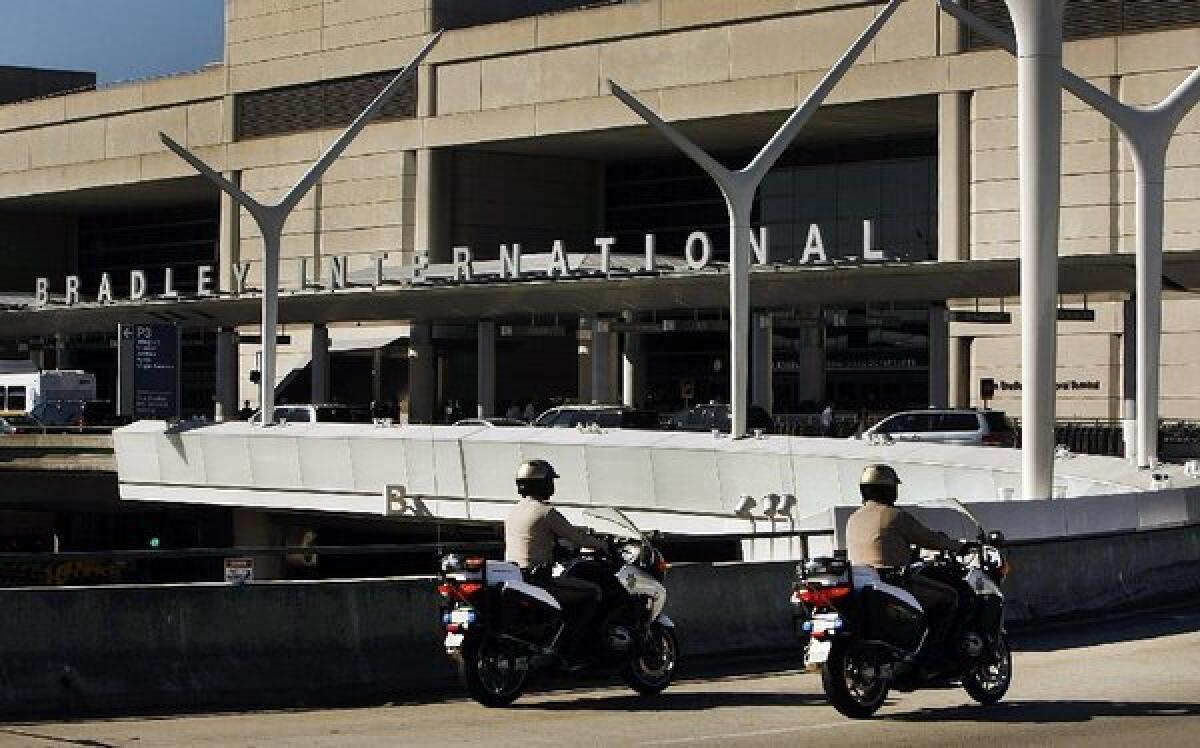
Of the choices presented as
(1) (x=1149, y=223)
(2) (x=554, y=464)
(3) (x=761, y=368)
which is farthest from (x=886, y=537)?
(3) (x=761, y=368)

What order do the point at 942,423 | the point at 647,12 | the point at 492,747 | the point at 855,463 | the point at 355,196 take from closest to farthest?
the point at 492,747 → the point at 855,463 → the point at 942,423 → the point at 647,12 → the point at 355,196

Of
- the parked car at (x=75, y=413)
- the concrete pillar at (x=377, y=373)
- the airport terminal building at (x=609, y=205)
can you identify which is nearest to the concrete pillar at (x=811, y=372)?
the airport terminal building at (x=609, y=205)

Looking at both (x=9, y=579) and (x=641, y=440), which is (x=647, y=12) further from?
(x=641, y=440)

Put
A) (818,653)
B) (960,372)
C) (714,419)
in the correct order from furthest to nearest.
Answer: (960,372) < (714,419) < (818,653)

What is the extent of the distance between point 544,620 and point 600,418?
3924 centimetres

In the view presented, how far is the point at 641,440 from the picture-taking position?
1791 inches

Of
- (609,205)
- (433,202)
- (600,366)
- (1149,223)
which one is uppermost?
(609,205)

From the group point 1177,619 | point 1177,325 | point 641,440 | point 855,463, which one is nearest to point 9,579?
point 641,440

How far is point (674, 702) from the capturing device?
689 inches

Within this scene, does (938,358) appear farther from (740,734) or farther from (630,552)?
(740,734)

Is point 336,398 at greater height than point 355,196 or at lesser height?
lesser

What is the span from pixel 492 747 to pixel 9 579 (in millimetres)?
49894

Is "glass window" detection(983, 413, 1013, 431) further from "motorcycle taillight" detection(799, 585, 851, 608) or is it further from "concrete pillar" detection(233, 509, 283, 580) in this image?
"motorcycle taillight" detection(799, 585, 851, 608)

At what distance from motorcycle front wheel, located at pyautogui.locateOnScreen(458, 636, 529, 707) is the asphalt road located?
0.43 feet
